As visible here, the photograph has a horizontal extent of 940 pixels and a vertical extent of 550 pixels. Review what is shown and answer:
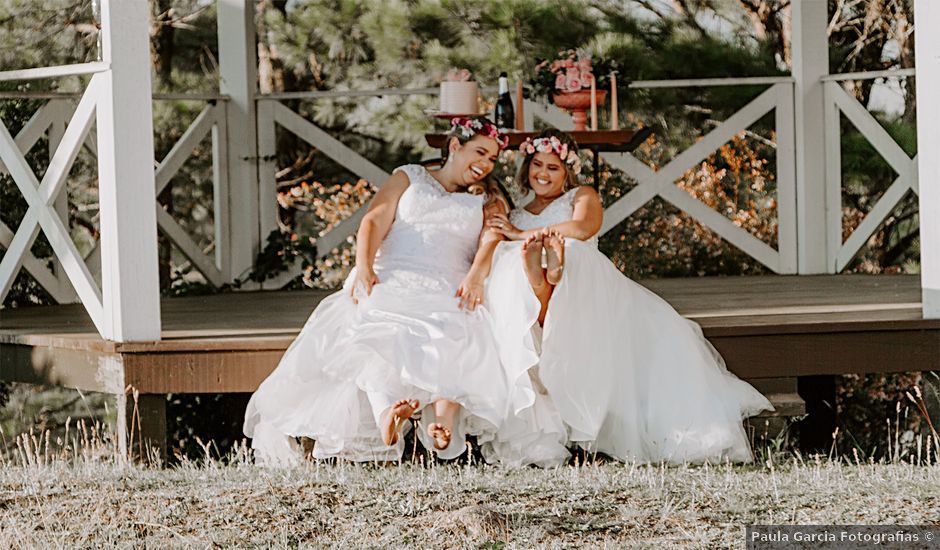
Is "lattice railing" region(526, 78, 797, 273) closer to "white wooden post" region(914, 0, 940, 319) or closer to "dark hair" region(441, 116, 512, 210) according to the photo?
"dark hair" region(441, 116, 512, 210)

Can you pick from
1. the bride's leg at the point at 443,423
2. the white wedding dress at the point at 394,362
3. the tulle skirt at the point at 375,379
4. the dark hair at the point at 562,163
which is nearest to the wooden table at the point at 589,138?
the dark hair at the point at 562,163

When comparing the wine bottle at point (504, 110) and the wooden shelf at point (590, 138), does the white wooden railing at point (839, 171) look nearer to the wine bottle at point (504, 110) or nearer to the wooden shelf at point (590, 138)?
the wooden shelf at point (590, 138)

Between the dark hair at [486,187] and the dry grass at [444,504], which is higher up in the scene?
the dark hair at [486,187]

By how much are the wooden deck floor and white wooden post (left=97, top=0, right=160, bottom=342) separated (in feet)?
0.74

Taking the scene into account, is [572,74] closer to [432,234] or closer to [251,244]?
[432,234]

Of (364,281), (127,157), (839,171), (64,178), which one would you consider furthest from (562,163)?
(839,171)

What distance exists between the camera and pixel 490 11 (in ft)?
32.9

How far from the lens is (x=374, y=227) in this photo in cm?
529

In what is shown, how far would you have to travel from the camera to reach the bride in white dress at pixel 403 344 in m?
4.75

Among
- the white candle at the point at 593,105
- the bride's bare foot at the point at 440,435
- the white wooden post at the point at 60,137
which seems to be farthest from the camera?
the white wooden post at the point at 60,137

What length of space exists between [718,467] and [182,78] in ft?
22.5

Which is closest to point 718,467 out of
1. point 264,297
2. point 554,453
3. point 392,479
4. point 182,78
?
point 554,453

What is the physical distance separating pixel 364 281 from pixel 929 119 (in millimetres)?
2176

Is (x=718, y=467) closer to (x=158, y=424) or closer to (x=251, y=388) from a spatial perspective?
(x=251, y=388)
